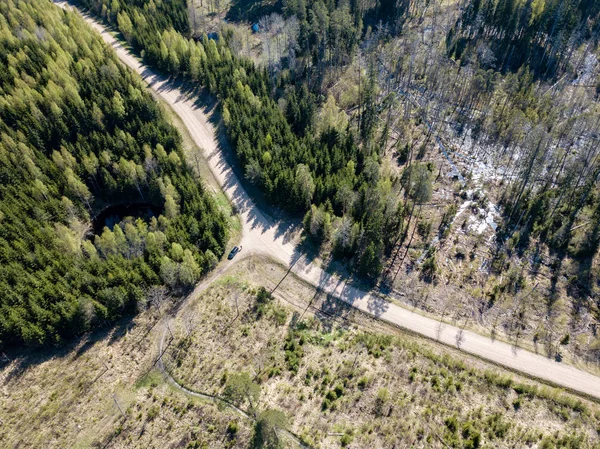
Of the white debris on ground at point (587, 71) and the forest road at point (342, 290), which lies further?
the white debris on ground at point (587, 71)

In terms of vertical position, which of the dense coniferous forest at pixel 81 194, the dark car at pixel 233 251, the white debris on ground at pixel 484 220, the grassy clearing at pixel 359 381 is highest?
the dense coniferous forest at pixel 81 194

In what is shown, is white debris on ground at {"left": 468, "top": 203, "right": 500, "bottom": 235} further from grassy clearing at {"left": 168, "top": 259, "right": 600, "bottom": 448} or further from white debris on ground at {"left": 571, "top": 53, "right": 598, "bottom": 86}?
white debris on ground at {"left": 571, "top": 53, "right": 598, "bottom": 86}

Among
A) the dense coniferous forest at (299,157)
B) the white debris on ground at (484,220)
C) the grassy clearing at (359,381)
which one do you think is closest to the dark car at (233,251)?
the grassy clearing at (359,381)

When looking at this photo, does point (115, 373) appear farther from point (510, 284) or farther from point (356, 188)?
point (510, 284)

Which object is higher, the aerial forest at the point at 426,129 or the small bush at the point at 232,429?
the aerial forest at the point at 426,129

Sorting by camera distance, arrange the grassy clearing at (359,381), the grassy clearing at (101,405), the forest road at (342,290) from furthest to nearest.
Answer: the forest road at (342,290), the grassy clearing at (101,405), the grassy clearing at (359,381)

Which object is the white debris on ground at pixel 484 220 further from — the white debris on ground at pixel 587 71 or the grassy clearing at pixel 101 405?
the white debris on ground at pixel 587 71

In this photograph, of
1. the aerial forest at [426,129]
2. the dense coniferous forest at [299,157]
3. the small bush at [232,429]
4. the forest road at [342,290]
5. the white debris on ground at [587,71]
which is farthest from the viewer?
the white debris on ground at [587,71]

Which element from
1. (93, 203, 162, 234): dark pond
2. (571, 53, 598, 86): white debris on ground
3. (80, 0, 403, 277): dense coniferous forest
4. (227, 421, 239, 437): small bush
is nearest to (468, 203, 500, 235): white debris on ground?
Result: (80, 0, 403, 277): dense coniferous forest
